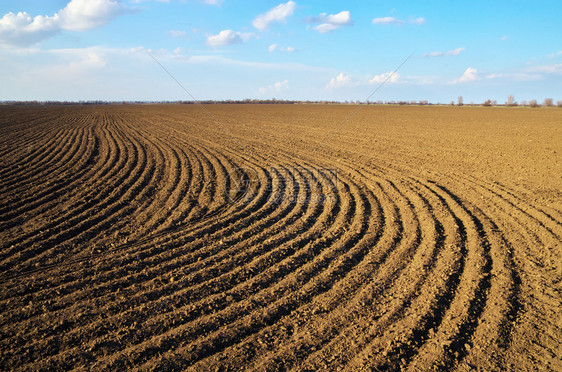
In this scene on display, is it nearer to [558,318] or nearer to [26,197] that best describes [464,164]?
[558,318]

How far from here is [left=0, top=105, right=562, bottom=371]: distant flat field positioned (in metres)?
3.23

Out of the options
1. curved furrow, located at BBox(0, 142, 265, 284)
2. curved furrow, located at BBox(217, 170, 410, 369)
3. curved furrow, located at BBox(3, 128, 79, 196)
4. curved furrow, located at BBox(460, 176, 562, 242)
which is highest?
curved furrow, located at BBox(3, 128, 79, 196)

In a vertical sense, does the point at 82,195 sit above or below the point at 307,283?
above

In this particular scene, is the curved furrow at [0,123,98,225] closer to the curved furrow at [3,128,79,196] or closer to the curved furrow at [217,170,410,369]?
the curved furrow at [3,128,79,196]

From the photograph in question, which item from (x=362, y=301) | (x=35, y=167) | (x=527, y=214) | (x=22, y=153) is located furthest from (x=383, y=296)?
(x=22, y=153)

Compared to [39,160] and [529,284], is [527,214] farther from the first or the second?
[39,160]

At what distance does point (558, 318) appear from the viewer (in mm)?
3703

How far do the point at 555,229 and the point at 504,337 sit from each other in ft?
13.2

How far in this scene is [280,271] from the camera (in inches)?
182

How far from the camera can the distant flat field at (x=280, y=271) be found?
3.23 meters

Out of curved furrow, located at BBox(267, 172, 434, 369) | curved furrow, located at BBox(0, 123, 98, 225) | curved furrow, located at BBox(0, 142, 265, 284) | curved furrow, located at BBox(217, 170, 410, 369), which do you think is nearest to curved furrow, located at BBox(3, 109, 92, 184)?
curved furrow, located at BBox(0, 123, 98, 225)

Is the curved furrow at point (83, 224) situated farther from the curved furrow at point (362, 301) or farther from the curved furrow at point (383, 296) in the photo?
the curved furrow at point (383, 296)

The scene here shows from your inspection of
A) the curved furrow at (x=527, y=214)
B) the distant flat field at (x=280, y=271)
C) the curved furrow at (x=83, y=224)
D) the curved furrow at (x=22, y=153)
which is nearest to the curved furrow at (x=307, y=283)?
the distant flat field at (x=280, y=271)

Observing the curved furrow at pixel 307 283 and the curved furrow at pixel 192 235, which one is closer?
the curved furrow at pixel 307 283
